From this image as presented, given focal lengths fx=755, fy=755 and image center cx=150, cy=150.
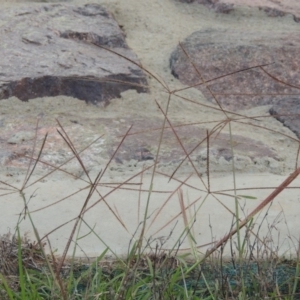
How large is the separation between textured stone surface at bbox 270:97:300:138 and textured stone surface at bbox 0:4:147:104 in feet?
1.30

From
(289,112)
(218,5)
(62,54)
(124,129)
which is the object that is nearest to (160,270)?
(124,129)

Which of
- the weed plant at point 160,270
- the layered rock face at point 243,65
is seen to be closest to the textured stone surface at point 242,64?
the layered rock face at point 243,65

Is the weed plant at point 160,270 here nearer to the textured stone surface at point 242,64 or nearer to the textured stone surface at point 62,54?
the textured stone surface at point 62,54

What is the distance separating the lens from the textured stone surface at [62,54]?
217 cm

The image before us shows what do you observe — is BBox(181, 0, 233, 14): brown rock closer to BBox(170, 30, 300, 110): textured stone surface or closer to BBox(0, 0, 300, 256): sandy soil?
BBox(0, 0, 300, 256): sandy soil

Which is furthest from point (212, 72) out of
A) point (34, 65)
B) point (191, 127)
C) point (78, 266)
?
point (78, 266)

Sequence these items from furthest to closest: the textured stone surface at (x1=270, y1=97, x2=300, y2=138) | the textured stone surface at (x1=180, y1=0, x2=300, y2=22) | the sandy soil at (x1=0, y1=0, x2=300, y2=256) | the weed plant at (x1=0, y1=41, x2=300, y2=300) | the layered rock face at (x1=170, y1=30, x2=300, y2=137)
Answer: the textured stone surface at (x1=180, y1=0, x2=300, y2=22) → the layered rock face at (x1=170, y1=30, x2=300, y2=137) → the textured stone surface at (x1=270, y1=97, x2=300, y2=138) → the sandy soil at (x1=0, y1=0, x2=300, y2=256) → the weed plant at (x1=0, y1=41, x2=300, y2=300)

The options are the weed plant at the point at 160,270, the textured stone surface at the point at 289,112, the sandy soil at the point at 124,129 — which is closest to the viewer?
the weed plant at the point at 160,270

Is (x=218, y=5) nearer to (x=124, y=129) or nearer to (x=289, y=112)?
(x=289, y=112)

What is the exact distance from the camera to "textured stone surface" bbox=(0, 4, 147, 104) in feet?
7.13

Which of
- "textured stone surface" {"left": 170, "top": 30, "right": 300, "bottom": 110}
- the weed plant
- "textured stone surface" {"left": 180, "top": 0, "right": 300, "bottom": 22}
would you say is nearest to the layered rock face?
"textured stone surface" {"left": 170, "top": 30, "right": 300, "bottom": 110}

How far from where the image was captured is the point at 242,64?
234 centimetres

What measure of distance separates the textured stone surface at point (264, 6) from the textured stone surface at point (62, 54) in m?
0.38

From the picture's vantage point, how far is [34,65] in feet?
7.32
